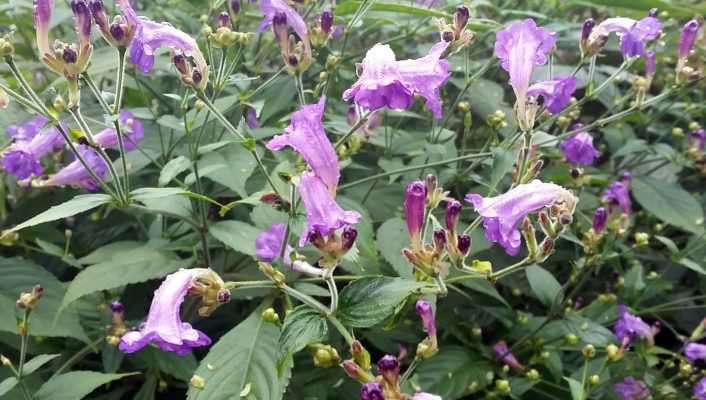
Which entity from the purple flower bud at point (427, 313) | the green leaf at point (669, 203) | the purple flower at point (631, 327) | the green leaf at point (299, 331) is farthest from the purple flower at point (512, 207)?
the green leaf at point (669, 203)

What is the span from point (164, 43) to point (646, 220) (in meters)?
2.12

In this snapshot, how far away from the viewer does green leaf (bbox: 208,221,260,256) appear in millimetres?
1765

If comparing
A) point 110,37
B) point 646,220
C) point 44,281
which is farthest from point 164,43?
point 646,220

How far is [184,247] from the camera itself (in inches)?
75.8

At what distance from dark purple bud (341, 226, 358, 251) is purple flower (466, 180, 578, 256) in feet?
0.81

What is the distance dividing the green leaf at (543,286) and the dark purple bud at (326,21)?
3.18 feet

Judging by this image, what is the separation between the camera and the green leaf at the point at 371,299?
48.9 inches

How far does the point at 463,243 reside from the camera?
1.36 m

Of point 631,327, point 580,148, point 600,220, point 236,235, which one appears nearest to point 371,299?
point 236,235

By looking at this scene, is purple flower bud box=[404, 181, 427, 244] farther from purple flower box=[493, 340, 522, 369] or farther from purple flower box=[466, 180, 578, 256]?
purple flower box=[493, 340, 522, 369]

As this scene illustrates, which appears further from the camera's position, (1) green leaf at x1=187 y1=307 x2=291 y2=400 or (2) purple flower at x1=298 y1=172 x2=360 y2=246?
(1) green leaf at x1=187 y1=307 x2=291 y2=400

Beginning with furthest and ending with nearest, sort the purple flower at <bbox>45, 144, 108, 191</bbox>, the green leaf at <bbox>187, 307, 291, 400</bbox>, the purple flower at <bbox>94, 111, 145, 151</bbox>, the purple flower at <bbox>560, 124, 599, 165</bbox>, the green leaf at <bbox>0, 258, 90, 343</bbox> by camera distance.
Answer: the purple flower at <bbox>560, 124, 599, 165</bbox>
the purple flower at <bbox>45, 144, 108, 191</bbox>
the purple flower at <bbox>94, 111, 145, 151</bbox>
the green leaf at <bbox>0, 258, 90, 343</bbox>
the green leaf at <bbox>187, 307, 291, 400</bbox>

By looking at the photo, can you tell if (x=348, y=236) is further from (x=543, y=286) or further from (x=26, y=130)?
(x=26, y=130)

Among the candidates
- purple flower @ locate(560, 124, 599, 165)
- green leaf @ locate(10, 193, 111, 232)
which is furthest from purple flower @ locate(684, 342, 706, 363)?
green leaf @ locate(10, 193, 111, 232)
